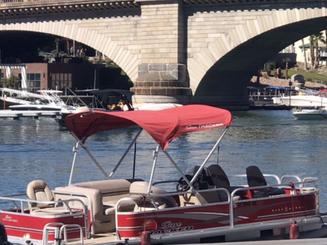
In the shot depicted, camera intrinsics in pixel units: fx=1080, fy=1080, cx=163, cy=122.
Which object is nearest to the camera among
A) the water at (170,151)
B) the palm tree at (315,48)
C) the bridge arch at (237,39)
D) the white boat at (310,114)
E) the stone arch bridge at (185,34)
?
the water at (170,151)

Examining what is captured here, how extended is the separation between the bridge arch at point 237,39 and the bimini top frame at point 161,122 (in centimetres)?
4912

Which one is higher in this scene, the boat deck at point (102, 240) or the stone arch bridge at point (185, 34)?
the stone arch bridge at point (185, 34)

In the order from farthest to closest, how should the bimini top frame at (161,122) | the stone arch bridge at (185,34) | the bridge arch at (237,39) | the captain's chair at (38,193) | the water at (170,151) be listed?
the stone arch bridge at (185,34) → the bridge arch at (237,39) → the water at (170,151) → the captain's chair at (38,193) → the bimini top frame at (161,122)

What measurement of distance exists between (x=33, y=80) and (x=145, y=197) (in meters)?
81.0

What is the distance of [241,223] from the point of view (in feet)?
65.2

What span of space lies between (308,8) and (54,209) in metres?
51.8

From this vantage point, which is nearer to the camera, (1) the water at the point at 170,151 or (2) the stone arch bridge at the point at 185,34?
(1) the water at the point at 170,151

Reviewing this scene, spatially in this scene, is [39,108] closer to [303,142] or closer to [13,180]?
[303,142]

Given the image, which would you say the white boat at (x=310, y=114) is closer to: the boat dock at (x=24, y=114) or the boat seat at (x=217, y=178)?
the boat dock at (x=24, y=114)

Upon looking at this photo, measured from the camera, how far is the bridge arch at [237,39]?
70438mm

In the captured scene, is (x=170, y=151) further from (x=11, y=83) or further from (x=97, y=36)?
(x=11, y=83)

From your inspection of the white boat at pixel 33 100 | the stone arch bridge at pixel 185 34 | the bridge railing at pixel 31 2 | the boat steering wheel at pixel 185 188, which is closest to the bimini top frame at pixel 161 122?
the boat steering wheel at pixel 185 188

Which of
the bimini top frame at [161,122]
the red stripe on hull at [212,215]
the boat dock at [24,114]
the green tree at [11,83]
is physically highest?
the bimini top frame at [161,122]

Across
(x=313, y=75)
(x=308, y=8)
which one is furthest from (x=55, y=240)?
(x=313, y=75)
